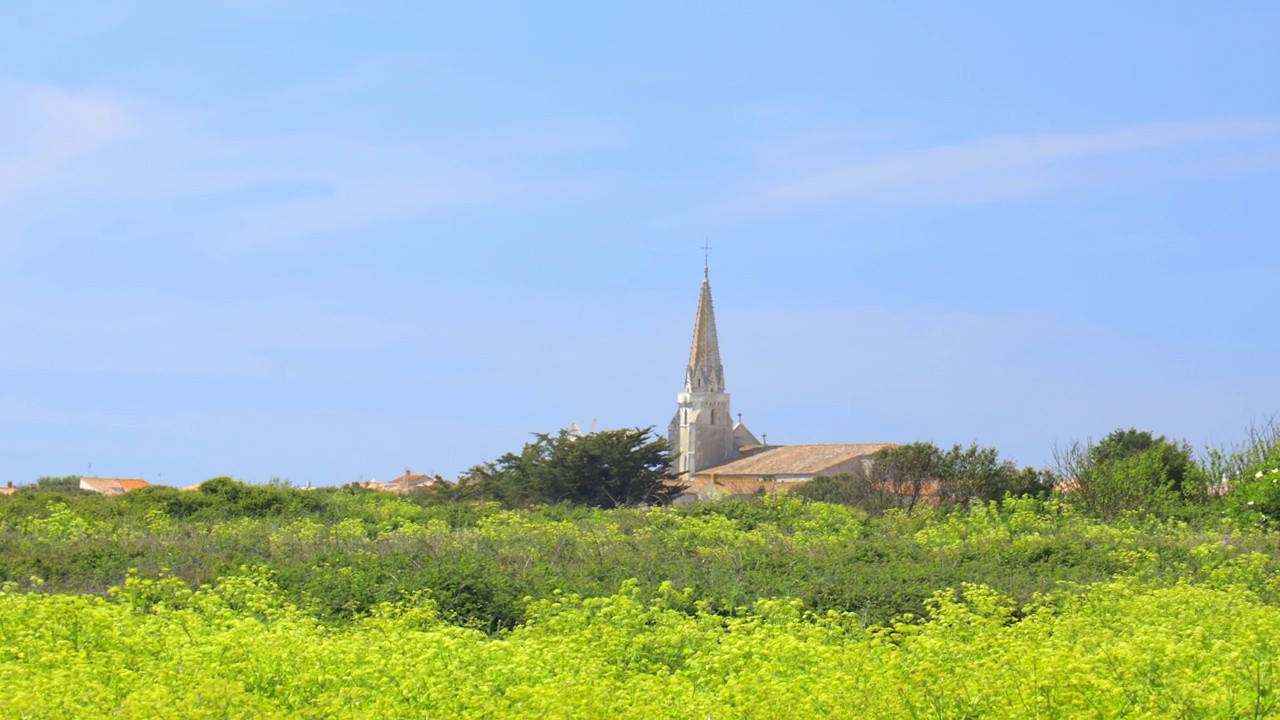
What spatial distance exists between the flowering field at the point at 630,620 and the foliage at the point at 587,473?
21.4 metres

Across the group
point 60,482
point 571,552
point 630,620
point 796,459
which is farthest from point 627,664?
point 796,459

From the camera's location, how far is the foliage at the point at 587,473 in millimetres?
40750

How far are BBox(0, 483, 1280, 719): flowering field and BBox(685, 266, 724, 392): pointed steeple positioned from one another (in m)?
76.5

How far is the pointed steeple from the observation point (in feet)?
315

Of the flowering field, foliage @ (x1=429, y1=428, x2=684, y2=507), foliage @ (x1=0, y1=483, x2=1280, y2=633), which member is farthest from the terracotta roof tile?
the flowering field

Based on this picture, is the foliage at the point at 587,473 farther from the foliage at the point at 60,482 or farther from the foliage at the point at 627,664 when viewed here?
the foliage at the point at 627,664

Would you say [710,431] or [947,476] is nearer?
[947,476]

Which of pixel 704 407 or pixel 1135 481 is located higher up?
pixel 704 407

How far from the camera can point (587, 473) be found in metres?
41.2

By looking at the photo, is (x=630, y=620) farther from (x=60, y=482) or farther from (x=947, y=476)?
(x=60, y=482)

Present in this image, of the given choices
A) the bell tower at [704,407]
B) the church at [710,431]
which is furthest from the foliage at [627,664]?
the bell tower at [704,407]

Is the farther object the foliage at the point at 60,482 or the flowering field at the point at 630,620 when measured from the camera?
the foliage at the point at 60,482

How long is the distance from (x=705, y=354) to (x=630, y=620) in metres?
88.1

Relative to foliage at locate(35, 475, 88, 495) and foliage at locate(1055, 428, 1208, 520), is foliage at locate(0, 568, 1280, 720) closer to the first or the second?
foliage at locate(1055, 428, 1208, 520)
